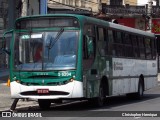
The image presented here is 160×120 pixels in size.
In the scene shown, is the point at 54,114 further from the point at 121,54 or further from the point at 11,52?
the point at 121,54

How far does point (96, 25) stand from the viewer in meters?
17.8

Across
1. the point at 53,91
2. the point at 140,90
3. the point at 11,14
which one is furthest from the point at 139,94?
the point at 11,14

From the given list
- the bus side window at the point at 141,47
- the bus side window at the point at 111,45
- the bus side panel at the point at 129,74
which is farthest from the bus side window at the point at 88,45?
the bus side window at the point at 141,47

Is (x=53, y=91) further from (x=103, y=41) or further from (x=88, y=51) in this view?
(x=103, y=41)

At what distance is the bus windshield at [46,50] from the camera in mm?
16219

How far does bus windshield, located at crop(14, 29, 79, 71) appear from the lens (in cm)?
1622

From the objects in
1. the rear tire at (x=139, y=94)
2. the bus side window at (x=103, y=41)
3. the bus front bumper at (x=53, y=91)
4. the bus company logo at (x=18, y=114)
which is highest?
the bus side window at (x=103, y=41)

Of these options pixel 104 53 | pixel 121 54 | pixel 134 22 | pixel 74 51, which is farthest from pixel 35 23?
pixel 134 22

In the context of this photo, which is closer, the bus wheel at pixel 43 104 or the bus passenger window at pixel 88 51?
the bus passenger window at pixel 88 51

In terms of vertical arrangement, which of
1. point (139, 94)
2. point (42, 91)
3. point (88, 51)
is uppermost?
point (88, 51)

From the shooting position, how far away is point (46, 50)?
16422 millimetres

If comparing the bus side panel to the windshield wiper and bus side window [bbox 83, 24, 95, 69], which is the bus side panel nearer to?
bus side window [bbox 83, 24, 95, 69]

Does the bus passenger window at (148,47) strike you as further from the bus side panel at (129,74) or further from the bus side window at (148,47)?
the bus side panel at (129,74)

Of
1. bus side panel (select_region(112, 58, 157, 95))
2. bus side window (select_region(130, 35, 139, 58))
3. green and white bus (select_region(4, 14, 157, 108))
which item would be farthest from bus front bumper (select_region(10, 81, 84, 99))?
bus side window (select_region(130, 35, 139, 58))
